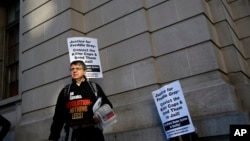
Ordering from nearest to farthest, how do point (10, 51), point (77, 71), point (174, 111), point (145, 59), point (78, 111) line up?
point (78, 111) → point (77, 71) → point (174, 111) → point (145, 59) → point (10, 51)

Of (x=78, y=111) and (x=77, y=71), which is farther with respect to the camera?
(x=77, y=71)

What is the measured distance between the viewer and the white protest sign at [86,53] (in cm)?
534

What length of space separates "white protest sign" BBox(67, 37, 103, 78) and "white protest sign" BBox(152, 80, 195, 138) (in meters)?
1.61

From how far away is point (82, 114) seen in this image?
3.84 metres

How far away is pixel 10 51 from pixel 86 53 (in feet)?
21.3

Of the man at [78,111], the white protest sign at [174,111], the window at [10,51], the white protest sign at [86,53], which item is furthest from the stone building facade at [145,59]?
the window at [10,51]

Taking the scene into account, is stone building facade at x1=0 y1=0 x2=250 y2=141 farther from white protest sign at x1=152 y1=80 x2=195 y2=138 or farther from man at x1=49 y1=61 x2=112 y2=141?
man at x1=49 y1=61 x2=112 y2=141

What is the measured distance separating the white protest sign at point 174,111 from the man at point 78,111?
3.43ft

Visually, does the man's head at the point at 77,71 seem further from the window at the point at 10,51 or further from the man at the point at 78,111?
the window at the point at 10,51

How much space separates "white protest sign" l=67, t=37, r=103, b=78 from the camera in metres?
5.34

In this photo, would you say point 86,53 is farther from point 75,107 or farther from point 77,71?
point 75,107

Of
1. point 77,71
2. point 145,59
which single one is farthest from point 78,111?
point 145,59

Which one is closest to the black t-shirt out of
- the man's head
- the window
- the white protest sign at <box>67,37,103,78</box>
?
the man's head

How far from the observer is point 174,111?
4.32 meters
